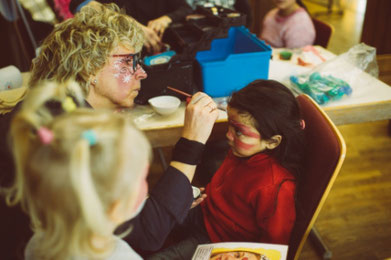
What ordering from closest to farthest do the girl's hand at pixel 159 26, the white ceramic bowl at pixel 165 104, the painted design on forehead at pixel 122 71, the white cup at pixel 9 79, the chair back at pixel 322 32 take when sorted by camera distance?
1. the painted design on forehead at pixel 122 71
2. the white ceramic bowl at pixel 165 104
3. the white cup at pixel 9 79
4. the girl's hand at pixel 159 26
5. the chair back at pixel 322 32

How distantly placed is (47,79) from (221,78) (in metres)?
0.83

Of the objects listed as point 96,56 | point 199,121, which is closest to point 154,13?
point 96,56

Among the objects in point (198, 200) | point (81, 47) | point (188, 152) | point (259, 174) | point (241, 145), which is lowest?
point (198, 200)

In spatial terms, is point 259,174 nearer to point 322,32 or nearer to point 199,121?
point 199,121

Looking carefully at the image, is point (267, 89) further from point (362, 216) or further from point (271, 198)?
point (362, 216)

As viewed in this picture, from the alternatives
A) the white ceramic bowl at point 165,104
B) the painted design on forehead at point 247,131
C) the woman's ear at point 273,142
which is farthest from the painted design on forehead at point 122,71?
the woman's ear at point 273,142

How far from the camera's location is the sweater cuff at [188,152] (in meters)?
0.99

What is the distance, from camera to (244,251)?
1033 mm

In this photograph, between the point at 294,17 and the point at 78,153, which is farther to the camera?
the point at 294,17

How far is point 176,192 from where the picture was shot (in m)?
0.95

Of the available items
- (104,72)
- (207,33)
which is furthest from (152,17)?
(104,72)

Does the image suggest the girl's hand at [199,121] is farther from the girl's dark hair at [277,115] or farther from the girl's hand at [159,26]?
the girl's hand at [159,26]

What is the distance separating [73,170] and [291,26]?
2286 mm

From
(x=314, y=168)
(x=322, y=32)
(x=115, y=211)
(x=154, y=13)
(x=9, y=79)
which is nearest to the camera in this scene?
(x=115, y=211)
